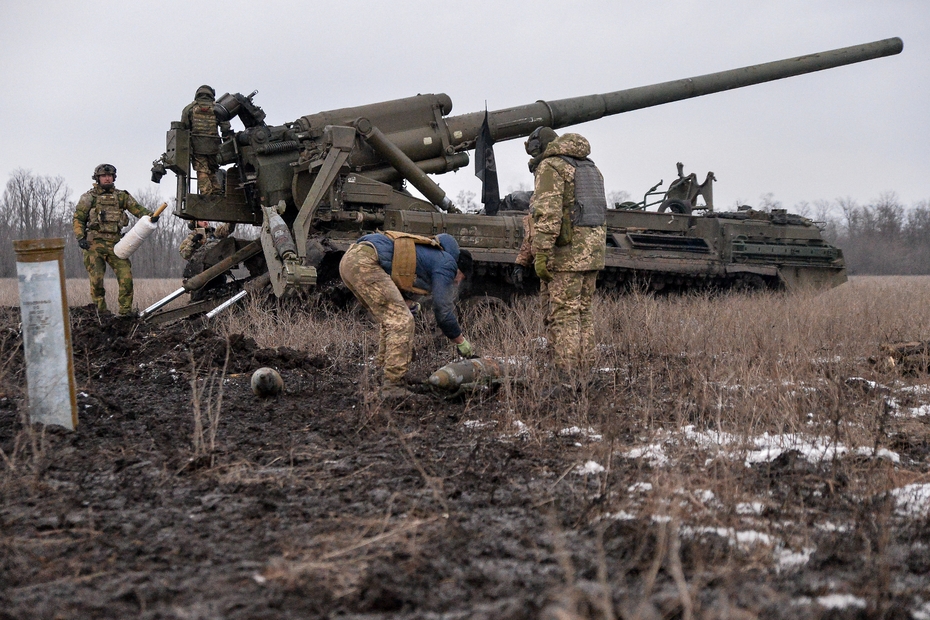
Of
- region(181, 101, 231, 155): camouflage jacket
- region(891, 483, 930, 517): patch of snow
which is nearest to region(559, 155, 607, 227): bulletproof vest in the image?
region(891, 483, 930, 517): patch of snow

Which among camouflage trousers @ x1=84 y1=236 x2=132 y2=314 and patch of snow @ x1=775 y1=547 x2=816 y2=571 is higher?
camouflage trousers @ x1=84 y1=236 x2=132 y2=314

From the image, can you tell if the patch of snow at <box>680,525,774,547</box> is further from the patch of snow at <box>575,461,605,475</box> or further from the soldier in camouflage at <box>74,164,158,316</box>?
the soldier in camouflage at <box>74,164,158,316</box>

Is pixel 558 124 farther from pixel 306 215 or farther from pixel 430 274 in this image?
pixel 430 274

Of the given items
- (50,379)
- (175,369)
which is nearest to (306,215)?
(175,369)

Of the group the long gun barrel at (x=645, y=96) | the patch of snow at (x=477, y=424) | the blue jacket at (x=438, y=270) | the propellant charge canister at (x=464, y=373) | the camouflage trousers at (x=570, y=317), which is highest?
the long gun barrel at (x=645, y=96)

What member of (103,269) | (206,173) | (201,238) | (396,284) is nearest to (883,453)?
→ (396,284)

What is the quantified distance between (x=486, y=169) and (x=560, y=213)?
Result: 4.38 meters

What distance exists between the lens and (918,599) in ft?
8.71

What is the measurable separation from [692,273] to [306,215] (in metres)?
6.11

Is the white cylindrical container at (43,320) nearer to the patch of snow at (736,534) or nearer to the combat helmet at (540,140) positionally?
the patch of snow at (736,534)

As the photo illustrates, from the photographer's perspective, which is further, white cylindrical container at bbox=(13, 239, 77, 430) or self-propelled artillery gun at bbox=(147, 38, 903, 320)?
self-propelled artillery gun at bbox=(147, 38, 903, 320)

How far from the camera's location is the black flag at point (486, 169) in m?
11.4

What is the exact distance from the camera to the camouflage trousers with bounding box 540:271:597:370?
714cm

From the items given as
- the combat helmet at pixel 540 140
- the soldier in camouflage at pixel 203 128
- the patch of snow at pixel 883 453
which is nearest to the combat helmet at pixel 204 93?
the soldier in camouflage at pixel 203 128
